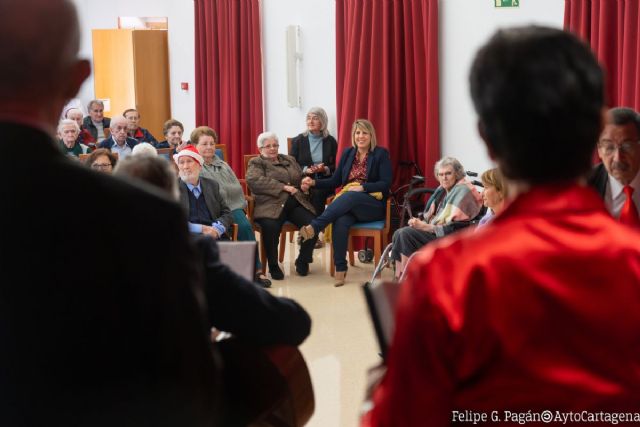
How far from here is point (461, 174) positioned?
17.8 feet

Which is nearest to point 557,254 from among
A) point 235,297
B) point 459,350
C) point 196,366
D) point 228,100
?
point 459,350

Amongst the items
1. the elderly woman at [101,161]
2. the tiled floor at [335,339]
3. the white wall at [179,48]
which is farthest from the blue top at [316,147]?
the white wall at [179,48]

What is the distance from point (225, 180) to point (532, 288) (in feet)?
16.5

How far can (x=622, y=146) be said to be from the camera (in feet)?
8.43

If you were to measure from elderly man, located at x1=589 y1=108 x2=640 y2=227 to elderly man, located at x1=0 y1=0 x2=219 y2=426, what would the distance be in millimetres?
1817

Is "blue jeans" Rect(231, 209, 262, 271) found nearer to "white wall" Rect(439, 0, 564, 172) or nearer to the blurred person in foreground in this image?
"white wall" Rect(439, 0, 564, 172)

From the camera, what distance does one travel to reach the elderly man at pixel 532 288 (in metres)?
0.96

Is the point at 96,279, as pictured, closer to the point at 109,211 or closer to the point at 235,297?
the point at 109,211

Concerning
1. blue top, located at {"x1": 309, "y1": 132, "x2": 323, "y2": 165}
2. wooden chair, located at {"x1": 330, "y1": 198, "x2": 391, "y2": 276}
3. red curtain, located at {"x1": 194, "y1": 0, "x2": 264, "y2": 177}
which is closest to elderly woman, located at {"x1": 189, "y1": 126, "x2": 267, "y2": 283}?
wooden chair, located at {"x1": 330, "y1": 198, "x2": 391, "y2": 276}

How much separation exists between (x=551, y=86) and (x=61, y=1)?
25.1 inches

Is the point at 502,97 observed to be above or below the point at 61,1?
below

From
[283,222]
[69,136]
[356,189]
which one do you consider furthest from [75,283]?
[69,136]

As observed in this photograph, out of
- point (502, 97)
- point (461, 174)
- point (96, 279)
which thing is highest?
point (502, 97)

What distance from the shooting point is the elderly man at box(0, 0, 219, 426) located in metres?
0.98
